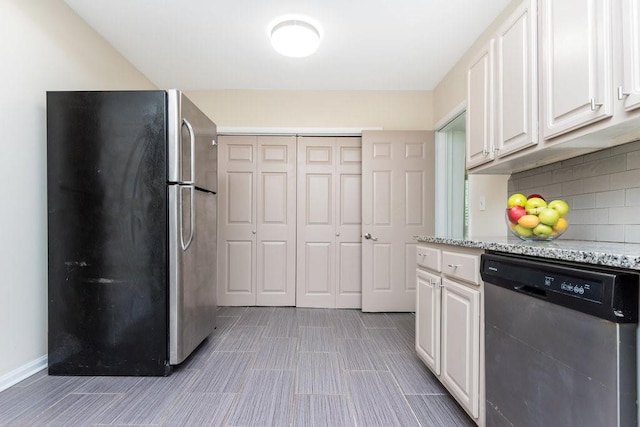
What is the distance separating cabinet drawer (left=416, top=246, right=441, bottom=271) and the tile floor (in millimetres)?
725

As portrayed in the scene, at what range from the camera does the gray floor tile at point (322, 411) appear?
5.16 feet

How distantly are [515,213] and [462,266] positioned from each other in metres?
0.36

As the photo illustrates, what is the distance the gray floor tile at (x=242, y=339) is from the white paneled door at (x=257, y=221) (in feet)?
2.36

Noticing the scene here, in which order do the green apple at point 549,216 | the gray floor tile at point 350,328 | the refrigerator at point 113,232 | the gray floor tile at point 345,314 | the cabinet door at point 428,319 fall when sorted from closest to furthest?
the green apple at point 549,216, the cabinet door at point 428,319, the refrigerator at point 113,232, the gray floor tile at point 350,328, the gray floor tile at point 345,314

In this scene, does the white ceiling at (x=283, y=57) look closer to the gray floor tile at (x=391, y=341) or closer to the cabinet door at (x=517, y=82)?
the cabinet door at (x=517, y=82)

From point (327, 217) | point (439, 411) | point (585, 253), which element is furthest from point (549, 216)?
point (327, 217)

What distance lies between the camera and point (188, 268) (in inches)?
84.4

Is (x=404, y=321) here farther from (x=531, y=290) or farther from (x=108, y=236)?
(x=108, y=236)

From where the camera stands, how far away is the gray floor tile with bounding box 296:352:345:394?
6.17 ft

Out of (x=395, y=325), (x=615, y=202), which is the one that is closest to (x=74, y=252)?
(x=395, y=325)

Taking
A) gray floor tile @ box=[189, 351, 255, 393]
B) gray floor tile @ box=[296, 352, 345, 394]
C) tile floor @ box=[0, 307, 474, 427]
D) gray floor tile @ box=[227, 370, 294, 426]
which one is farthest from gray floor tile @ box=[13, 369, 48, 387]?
gray floor tile @ box=[296, 352, 345, 394]

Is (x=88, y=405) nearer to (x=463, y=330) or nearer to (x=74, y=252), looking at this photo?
(x=74, y=252)

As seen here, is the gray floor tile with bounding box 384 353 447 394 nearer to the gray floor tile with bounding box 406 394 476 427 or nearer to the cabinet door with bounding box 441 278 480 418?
the gray floor tile with bounding box 406 394 476 427

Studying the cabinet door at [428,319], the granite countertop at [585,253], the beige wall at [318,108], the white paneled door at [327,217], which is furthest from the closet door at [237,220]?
the granite countertop at [585,253]
